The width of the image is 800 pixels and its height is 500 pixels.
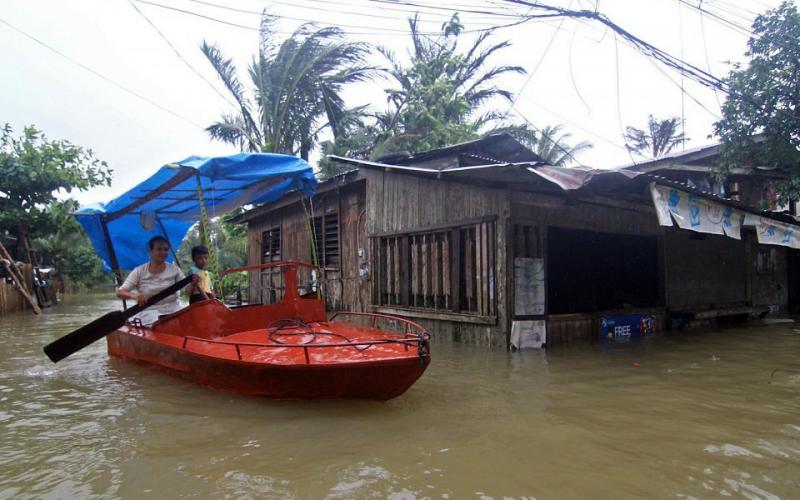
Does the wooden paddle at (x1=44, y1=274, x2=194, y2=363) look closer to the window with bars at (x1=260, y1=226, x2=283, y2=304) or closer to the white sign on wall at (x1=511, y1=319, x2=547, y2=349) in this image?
the white sign on wall at (x1=511, y1=319, x2=547, y2=349)

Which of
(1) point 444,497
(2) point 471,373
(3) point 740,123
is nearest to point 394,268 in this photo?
(2) point 471,373

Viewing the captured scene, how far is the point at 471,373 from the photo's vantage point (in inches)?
252

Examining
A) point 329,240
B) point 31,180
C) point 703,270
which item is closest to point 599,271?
point 703,270

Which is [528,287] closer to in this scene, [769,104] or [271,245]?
[769,104]

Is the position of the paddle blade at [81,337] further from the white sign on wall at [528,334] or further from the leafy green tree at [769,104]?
the leafy green tree at [769,104]

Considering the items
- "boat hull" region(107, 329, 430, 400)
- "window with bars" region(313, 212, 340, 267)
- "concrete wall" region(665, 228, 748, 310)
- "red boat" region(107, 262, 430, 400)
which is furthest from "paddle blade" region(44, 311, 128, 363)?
"concrete wall" region(665, 228, 748, 310)

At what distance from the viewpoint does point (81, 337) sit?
5859 mm

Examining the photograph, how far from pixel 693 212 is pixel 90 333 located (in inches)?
338

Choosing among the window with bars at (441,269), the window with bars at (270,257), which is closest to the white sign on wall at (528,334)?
the window with bars at (441,269)

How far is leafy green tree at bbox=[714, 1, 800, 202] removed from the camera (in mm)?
9602

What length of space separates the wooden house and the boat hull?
88.1 inches

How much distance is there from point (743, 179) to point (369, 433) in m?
14.7

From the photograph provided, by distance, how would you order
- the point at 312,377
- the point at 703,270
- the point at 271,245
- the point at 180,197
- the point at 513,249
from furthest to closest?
the point at 271,245 < the point at 703,270 < the point at 513,249 < the point at 180,197 < the point at 312,377

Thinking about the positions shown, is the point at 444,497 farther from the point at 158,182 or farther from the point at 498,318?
the point at 158,182
